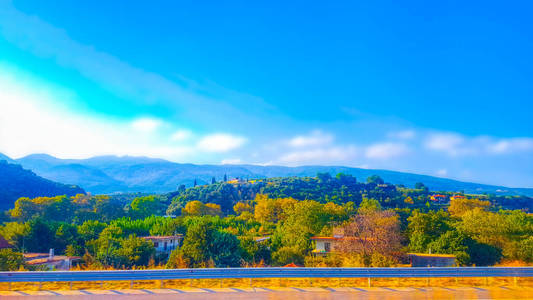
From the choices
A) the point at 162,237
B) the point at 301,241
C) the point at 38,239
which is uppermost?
the point at 301,241

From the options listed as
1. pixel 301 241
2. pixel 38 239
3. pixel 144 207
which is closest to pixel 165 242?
pixel 38 239

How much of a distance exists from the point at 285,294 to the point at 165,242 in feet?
126

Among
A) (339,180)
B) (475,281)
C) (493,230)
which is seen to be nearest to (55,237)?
(475,281)

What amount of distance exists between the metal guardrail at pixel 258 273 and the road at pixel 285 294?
13.2 inches

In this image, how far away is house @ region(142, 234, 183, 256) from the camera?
140 feet

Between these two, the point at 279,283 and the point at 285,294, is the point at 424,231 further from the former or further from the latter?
the point at 285,294

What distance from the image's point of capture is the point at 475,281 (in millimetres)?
11078

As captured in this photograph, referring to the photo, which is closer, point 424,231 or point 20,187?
point 424,231

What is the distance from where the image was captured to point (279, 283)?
10.6 m

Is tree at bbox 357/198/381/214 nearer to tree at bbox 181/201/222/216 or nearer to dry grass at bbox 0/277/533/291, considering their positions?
dry grass at bbox 0/277/533/291

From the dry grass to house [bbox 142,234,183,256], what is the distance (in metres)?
32.8

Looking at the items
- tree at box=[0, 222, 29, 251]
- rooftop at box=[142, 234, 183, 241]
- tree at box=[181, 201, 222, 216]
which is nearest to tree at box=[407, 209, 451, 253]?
rooftop at box=[142, 234, 183, 241]

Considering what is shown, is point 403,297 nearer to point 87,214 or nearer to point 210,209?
point 87,214

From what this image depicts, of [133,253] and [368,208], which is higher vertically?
[368,208]
